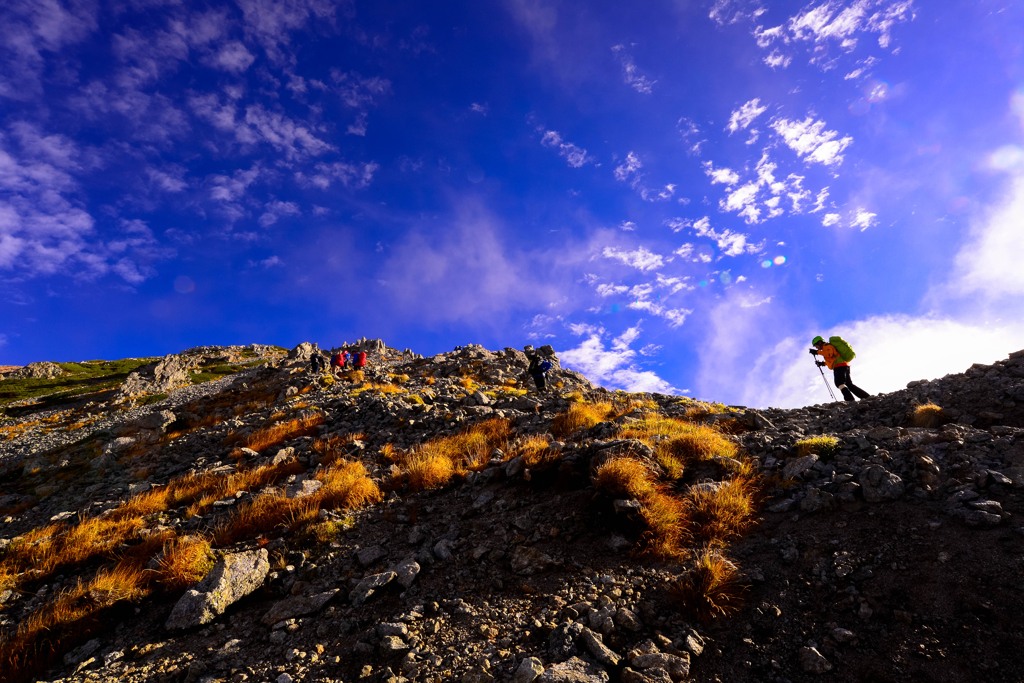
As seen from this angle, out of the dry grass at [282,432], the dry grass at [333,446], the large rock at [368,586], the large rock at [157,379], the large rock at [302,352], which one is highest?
the large rock at [302,352]

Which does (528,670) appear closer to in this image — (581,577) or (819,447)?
(581,577)

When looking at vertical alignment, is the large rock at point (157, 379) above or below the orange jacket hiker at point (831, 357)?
above

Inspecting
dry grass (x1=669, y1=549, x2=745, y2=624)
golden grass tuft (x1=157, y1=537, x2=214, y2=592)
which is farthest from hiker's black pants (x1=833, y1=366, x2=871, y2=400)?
golden grass tuft (x1=157, y1=537, x2=214, y2=592)

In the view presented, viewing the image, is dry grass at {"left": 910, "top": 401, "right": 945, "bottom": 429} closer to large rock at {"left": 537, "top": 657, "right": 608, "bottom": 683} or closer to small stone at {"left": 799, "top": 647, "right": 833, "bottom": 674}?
small stone at {"left": 799, "top": 647, "right": 833, "bottom": 674}

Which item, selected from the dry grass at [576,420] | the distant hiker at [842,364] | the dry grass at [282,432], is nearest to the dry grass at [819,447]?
the dry grass at [576,420]

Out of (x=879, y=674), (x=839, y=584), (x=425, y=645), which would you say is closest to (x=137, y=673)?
(x=425, y=645)

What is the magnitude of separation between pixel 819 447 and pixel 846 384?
10.8m

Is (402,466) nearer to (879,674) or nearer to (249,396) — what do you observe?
(879,674)

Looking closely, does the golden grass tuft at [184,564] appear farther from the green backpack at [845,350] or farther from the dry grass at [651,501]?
the green backpack at [845,350]

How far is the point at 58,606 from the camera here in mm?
6121

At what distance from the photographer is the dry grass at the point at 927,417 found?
9.74 metres

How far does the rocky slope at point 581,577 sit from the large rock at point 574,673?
0.04 metres

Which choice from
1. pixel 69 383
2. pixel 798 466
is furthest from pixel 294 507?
pixel 69 383

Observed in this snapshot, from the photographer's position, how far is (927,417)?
9.88 meters
